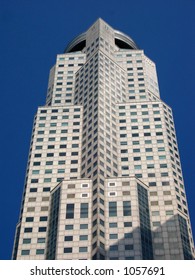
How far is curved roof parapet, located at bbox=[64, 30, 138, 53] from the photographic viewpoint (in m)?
169

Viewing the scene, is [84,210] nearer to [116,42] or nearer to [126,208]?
[126,208]

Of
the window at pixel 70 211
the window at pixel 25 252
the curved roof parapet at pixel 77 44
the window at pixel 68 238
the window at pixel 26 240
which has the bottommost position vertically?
the window at pixel 25 252

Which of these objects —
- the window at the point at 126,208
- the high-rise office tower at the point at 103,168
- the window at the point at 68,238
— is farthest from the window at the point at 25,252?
the window at the point at 126,208

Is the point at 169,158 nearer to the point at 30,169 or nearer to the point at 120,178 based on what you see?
the point at 120,178

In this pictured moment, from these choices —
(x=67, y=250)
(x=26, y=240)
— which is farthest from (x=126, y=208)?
(x=26, y=240)

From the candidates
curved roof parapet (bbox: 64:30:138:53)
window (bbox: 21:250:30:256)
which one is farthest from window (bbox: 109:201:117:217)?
curved roof parapet (bbox: 64:30:138:53)

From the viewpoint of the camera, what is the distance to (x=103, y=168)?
109062mm

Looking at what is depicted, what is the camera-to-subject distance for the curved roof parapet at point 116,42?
169m

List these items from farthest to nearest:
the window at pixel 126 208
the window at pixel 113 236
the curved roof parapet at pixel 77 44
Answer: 1. the curved roof parapet at pixel 77 44
2. the window at pixel 126 208
3. the window at pixel 113 236

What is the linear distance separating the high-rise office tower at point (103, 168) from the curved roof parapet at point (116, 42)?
12.0 m

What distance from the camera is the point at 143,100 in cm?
13838

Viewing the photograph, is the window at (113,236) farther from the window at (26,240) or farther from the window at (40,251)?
the window at (26,240)
